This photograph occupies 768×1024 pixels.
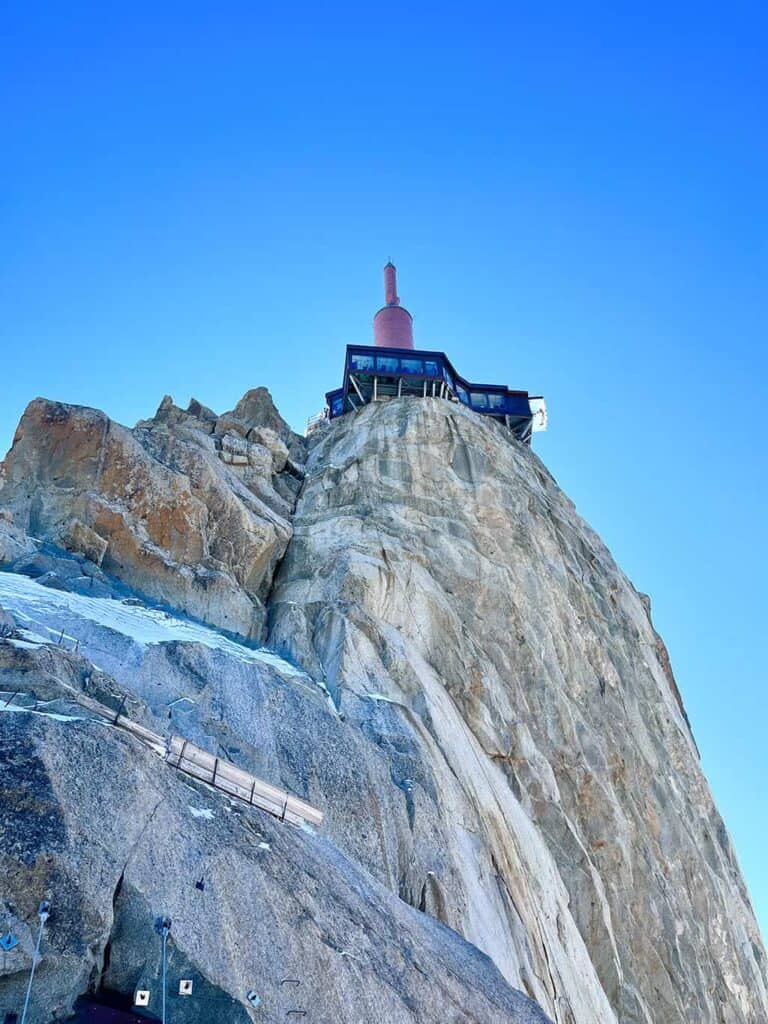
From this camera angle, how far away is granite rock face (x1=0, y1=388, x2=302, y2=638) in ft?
123

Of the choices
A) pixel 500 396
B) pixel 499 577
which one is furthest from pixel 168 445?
pixel 500 396

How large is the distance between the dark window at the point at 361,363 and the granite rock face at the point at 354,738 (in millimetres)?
7503

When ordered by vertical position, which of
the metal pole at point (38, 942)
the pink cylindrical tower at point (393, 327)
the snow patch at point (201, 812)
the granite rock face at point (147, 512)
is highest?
the pink cylindrical tower at point (393, 327)

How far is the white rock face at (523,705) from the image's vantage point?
30.1 meters

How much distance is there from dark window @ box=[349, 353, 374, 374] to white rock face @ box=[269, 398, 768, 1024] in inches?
350

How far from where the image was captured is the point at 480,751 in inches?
1362

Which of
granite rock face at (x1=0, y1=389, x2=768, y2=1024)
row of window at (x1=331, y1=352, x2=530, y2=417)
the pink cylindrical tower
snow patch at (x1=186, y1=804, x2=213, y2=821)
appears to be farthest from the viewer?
the pink cylindrical tower

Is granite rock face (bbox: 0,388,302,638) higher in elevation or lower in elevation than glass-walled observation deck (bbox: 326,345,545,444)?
lower

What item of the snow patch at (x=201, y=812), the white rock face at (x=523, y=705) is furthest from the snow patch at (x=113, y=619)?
the snow patch at (x=201, y=812)

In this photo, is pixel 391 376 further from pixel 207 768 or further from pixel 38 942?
pixel 38 942

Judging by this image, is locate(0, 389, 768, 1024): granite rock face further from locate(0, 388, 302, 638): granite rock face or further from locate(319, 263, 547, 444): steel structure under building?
locate(319, 263, 547, 444): steel structure under building

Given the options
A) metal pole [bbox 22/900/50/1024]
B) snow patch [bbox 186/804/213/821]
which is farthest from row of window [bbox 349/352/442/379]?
metal pole [bbox 22/900/50/1024]

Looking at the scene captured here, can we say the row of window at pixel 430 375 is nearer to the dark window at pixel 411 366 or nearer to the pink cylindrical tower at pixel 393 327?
the dark window at pixel 411 366

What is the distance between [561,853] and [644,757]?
41.9 ft
